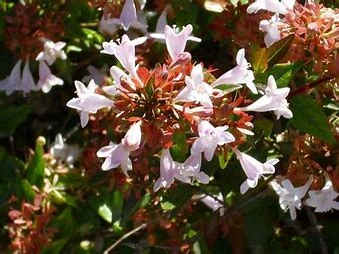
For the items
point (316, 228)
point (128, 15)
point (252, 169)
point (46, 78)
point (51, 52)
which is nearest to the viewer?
point (252, 169)

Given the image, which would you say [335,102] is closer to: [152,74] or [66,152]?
[152,74]

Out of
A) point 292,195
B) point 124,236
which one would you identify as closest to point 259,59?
point 292,195

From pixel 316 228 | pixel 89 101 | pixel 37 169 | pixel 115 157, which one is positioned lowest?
pixel 316 228

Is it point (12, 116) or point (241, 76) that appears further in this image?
point (12, 116)

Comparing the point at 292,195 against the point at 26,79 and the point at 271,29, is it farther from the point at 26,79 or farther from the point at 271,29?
the point at 26,79

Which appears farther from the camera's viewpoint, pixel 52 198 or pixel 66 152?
pixel 66 152

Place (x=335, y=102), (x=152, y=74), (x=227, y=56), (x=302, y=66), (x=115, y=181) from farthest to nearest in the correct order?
(x=227, y=56) → (x=115, y=181) → (x=335, y=102) → (x=302, y=66) → (x=152, y=74)

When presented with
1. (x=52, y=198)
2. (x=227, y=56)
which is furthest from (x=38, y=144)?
(x=227, y=56)
